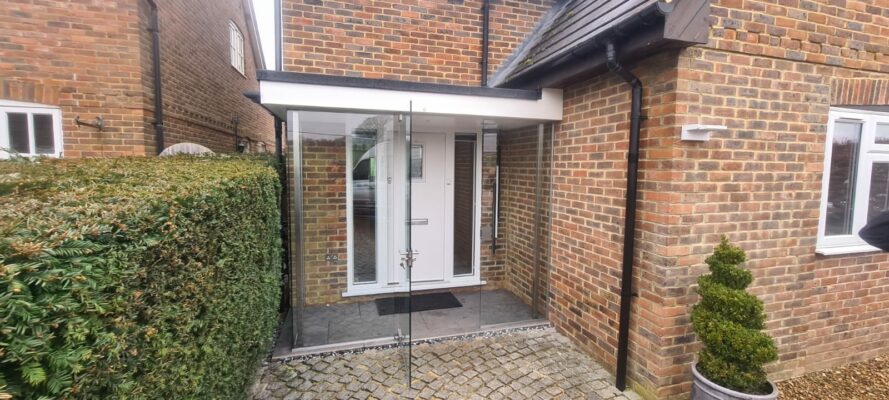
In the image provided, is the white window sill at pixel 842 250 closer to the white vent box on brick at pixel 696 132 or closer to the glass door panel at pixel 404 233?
the white vent box on brick at pixel 696 132

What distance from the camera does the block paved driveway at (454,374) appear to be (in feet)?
10.6

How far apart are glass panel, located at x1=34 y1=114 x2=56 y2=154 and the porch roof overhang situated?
3098 millimetres

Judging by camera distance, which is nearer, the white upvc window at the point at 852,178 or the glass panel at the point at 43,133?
the white upvc window at the point at 852,178

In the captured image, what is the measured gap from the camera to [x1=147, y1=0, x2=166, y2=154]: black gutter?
5160 mm

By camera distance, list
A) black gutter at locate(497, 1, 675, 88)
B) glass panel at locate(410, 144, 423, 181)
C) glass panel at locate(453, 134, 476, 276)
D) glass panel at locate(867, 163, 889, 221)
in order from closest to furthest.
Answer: black gutter at locate(497, 1, 675, 88), glass panel at locate(867, 163, 889, 221), glass panel at locate(410, 144, 423, 181), glass panel at locate(453, 134, 476, 276)

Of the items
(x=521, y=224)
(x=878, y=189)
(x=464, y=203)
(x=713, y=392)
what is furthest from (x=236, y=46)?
(x=878, y=189)

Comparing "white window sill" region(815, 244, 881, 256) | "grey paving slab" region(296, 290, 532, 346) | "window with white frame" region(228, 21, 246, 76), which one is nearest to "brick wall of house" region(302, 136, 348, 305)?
"grey paving slab" region(296, 290, 532, 346)

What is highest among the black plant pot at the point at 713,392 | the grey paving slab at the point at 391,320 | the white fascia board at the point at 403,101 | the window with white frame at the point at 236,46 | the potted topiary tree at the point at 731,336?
the window with white frame at the point at 236,46

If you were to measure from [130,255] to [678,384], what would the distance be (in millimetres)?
3829

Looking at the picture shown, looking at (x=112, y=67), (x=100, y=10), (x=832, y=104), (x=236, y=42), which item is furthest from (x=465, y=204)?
(x=236, y=42)

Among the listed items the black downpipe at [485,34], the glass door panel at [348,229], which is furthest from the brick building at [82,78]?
the black downpipe at [485,34]

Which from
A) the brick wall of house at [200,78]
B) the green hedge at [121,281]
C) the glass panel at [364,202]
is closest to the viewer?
the green hedge at [121,281]

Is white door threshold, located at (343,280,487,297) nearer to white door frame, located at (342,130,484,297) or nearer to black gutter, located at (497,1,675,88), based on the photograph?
white door frame, located at (342,130,484,297)

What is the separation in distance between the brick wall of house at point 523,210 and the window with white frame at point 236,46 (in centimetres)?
810
